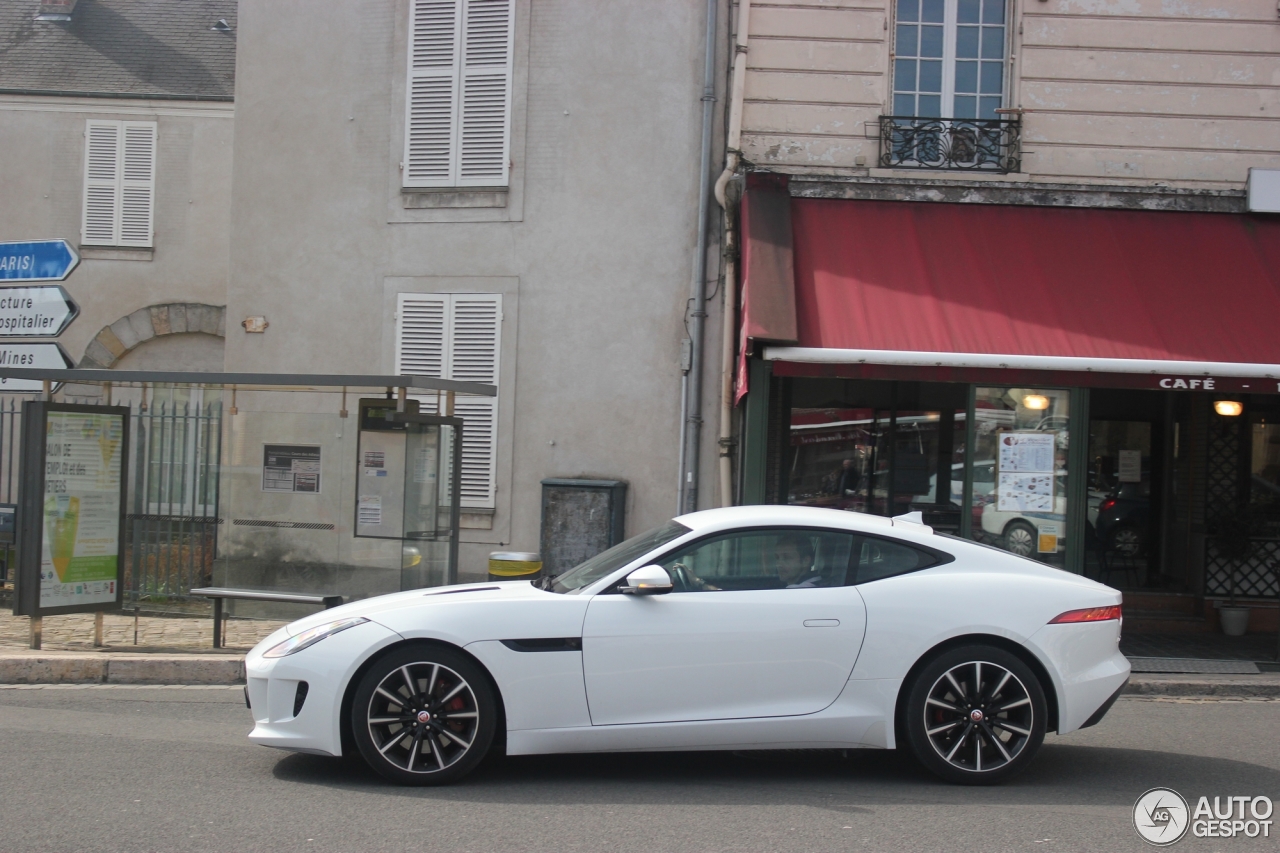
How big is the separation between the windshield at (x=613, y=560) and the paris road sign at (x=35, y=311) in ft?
16.8

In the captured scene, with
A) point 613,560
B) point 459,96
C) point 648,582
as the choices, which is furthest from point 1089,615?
point 459,96

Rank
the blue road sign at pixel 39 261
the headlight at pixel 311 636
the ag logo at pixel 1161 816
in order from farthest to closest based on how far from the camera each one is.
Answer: the blue road sign at pixel 39 261 → the headlight at pixel 311 636 → the ag logo at pixel 1161 816

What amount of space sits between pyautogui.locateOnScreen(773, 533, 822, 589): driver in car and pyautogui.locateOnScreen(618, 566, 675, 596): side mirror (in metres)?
0.58

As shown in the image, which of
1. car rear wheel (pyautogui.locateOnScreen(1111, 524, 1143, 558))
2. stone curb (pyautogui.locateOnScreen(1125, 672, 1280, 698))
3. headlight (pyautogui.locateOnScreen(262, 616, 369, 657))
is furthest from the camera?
car rear wheel (pyautogui.locateOnScreen(1111, 524, 1143, 558))

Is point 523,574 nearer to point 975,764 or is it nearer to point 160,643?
point 160,643

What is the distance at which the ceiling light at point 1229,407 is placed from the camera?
11.8 metres

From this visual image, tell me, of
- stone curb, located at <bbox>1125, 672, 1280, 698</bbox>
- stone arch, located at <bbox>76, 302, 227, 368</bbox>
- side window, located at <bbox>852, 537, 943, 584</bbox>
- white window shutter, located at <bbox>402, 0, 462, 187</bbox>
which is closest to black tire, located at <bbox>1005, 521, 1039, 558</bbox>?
stone curb, located at <bbox>1125, 672, 1280, 698</bbox>

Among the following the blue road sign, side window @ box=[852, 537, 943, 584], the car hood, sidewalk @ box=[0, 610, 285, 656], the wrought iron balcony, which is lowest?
sidewalk @ box=[0, 610, 285, 656]

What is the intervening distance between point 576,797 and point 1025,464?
21.3 feet

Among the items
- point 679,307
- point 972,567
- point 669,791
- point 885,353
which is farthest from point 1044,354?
point 669,791

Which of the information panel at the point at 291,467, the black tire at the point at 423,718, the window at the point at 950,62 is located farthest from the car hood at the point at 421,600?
the window at the point at 950,62

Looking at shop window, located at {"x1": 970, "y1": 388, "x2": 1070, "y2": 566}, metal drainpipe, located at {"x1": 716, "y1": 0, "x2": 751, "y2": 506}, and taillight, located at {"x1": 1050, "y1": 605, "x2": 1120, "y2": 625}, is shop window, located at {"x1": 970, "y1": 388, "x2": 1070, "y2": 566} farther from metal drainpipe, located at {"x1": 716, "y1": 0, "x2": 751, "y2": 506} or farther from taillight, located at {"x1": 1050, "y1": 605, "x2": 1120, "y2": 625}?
taillight, located at {"x1": 1050, "y1": 605, "x2": 1120, "y2": 625}

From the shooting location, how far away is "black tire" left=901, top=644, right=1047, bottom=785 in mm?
5641

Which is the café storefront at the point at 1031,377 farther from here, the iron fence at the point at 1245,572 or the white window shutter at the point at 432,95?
the white window shutter at the point at 432,95
